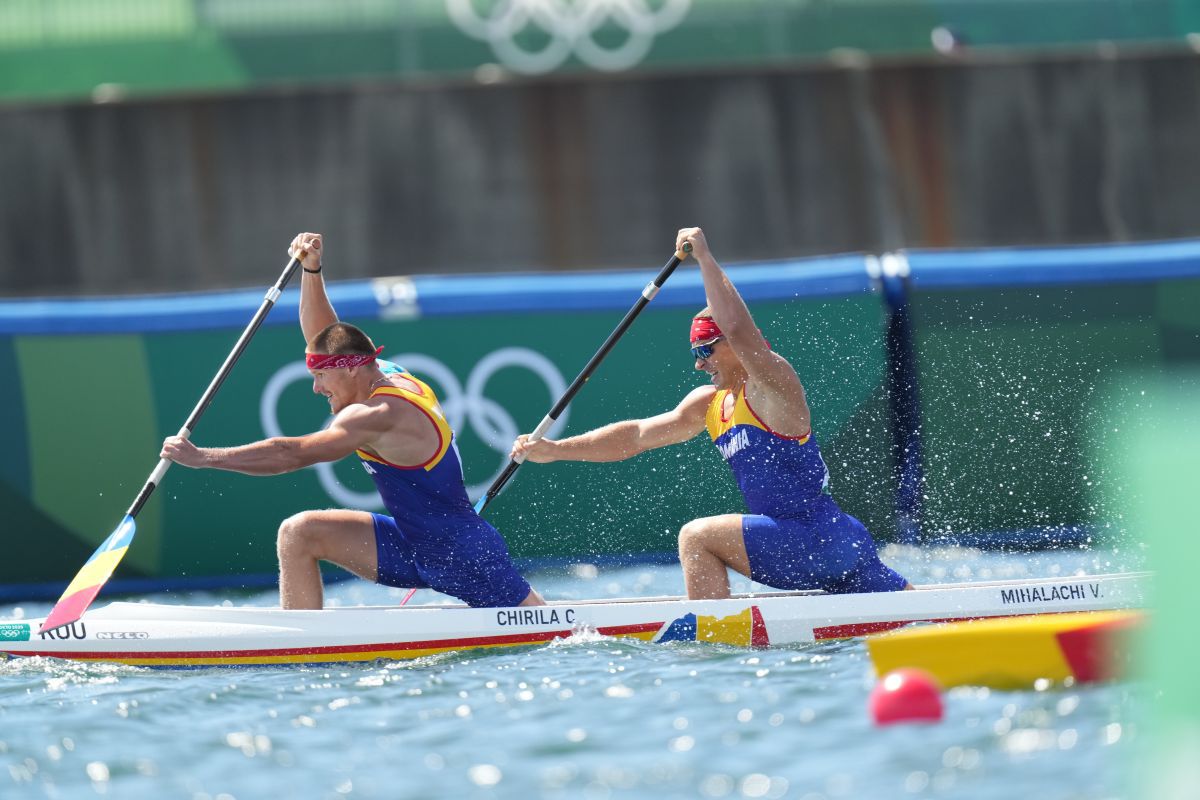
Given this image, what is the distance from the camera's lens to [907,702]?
494 centimetres

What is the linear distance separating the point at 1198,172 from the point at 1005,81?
1.60m

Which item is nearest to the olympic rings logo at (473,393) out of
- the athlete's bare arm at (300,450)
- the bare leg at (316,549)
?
the bare leg at (316,549)

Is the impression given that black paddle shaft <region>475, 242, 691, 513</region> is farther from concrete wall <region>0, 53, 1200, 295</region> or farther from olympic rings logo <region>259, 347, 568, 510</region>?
concrete wall <region>0, 53, 1200, 295</region>

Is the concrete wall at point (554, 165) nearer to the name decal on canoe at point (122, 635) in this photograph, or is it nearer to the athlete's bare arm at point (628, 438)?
the athlete's bare arm at point (628, 438)

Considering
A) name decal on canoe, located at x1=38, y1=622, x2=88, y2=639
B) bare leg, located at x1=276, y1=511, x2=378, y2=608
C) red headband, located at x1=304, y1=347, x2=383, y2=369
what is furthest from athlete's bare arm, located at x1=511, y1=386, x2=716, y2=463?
name decal on canoe, located at x1=38, y1=622, x2=88, y2=639

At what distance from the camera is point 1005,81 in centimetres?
1227

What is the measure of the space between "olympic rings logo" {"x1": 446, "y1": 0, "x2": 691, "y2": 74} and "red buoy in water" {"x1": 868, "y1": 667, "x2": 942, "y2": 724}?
8708mm

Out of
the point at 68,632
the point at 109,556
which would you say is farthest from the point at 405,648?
the point at 109,556

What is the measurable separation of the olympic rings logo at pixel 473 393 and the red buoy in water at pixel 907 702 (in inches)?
166

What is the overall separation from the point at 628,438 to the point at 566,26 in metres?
7.05

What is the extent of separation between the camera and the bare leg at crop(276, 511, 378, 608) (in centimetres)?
653

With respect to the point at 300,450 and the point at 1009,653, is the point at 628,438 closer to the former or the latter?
the point at 300,450

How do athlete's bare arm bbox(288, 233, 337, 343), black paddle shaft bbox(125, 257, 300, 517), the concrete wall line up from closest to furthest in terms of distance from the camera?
black paddle shaft bbox(125, 257, 300, 517) → athlete's bare arm bbox(288, 233, 337, 343) → the concrete wall

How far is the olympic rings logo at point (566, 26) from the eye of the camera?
13062mm
